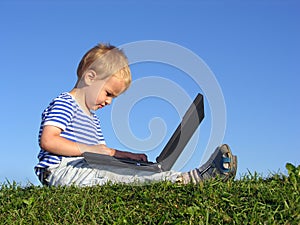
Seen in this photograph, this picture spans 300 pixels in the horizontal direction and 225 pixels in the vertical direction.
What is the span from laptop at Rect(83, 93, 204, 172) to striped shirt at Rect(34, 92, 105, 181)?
594 millimetres

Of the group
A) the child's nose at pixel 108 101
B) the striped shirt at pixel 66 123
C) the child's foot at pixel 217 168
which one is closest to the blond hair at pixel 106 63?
the child's nose at pixel 108 101

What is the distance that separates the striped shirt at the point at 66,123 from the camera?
6.21 metres

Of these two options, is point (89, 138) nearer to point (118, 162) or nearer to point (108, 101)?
point (108, 101)

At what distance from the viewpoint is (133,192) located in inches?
183

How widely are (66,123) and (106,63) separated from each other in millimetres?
1141

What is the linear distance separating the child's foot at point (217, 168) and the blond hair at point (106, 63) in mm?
1816

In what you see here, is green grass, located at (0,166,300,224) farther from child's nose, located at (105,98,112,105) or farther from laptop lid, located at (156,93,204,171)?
child's nose, located at (105,98,112,105)

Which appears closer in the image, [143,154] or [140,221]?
[140,221]

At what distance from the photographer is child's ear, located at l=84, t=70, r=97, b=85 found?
6.86m

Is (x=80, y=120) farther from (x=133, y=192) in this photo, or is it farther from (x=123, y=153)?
(x=133, y=192)

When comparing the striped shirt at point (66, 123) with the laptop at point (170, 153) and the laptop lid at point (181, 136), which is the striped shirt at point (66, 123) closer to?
the laptop at point (170, 153)

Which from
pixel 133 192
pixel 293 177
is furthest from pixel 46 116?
pixel 293 177

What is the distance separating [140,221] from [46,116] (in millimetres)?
2791

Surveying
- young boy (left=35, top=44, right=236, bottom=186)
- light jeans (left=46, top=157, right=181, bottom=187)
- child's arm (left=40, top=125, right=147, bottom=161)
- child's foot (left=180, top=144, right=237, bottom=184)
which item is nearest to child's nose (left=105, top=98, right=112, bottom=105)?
young boy (left=35, top=44, right=236, bottom=186)
